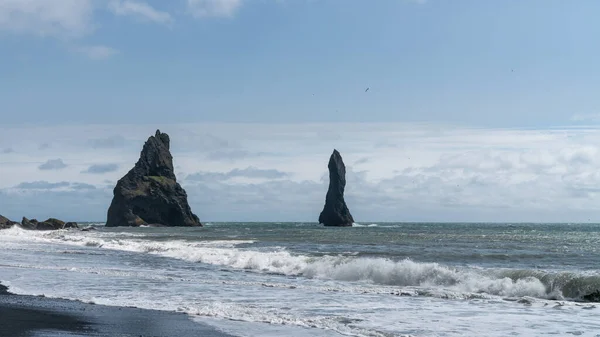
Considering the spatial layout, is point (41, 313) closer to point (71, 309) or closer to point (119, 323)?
point (71, 309)

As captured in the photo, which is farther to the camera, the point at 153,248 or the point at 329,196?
the point at 329,196

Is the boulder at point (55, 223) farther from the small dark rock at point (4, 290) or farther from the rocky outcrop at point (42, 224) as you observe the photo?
the small dark rock at point (4, 290)

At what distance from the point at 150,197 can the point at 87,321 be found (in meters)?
134

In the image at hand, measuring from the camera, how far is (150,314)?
16562 millimetres

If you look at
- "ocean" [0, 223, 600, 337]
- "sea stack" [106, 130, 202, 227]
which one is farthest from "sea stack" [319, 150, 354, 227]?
"ocean" [0, 223, 600, 337]

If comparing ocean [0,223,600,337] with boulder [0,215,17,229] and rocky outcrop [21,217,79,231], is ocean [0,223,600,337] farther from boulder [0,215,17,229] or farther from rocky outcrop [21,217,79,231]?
rocky outcrop [21,217,79,231]

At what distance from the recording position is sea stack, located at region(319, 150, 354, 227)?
507 ft

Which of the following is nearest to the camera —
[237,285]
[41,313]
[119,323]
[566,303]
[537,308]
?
[119,323]

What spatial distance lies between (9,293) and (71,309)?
4.21 metres

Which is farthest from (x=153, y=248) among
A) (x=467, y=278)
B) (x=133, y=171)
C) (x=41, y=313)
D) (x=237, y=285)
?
(x=133, y=171)

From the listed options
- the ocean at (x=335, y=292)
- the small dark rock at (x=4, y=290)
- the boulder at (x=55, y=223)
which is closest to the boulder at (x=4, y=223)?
the boulder at (x=55, y=223)

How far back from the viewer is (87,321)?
15375 millimetres

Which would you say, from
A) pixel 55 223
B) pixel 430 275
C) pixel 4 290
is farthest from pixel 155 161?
pixel 4 290

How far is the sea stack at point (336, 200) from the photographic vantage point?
15462cm
